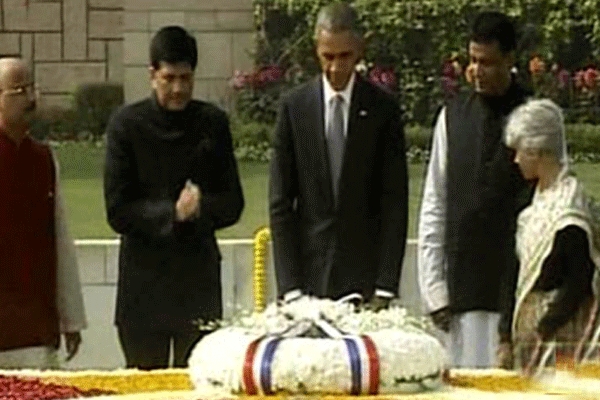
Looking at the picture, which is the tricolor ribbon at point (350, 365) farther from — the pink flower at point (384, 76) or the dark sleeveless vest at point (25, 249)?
the pink flower at point (384, 76)

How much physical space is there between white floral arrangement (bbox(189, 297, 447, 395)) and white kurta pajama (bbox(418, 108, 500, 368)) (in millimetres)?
1422

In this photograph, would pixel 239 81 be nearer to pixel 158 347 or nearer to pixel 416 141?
pixel 416 141

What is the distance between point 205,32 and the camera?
21219 millimetres

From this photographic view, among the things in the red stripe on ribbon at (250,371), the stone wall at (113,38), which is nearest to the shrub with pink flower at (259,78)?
the stone wall at (113,38)

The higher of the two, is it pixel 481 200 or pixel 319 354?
pixel 481 200

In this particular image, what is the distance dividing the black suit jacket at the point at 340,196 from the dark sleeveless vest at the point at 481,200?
214 mm

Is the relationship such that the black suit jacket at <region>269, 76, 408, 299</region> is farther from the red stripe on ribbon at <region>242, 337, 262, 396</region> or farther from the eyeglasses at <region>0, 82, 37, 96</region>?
the red stripe on ribbon at <region>242, 337, 262, 396</region>

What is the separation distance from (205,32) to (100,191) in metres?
6.80

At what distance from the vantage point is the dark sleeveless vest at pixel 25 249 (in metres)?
7.33

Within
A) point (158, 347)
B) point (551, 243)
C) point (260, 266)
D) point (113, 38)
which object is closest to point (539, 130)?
point (551, 243)

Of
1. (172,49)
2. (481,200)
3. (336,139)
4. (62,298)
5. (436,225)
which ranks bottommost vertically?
(62,298)

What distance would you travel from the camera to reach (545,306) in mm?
6539

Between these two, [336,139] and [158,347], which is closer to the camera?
[336,139]

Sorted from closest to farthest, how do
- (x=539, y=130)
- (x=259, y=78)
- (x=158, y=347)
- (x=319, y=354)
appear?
(x=319, y=354), (x=539, y=130), (x=158, y=347), (x=259, y=78)
